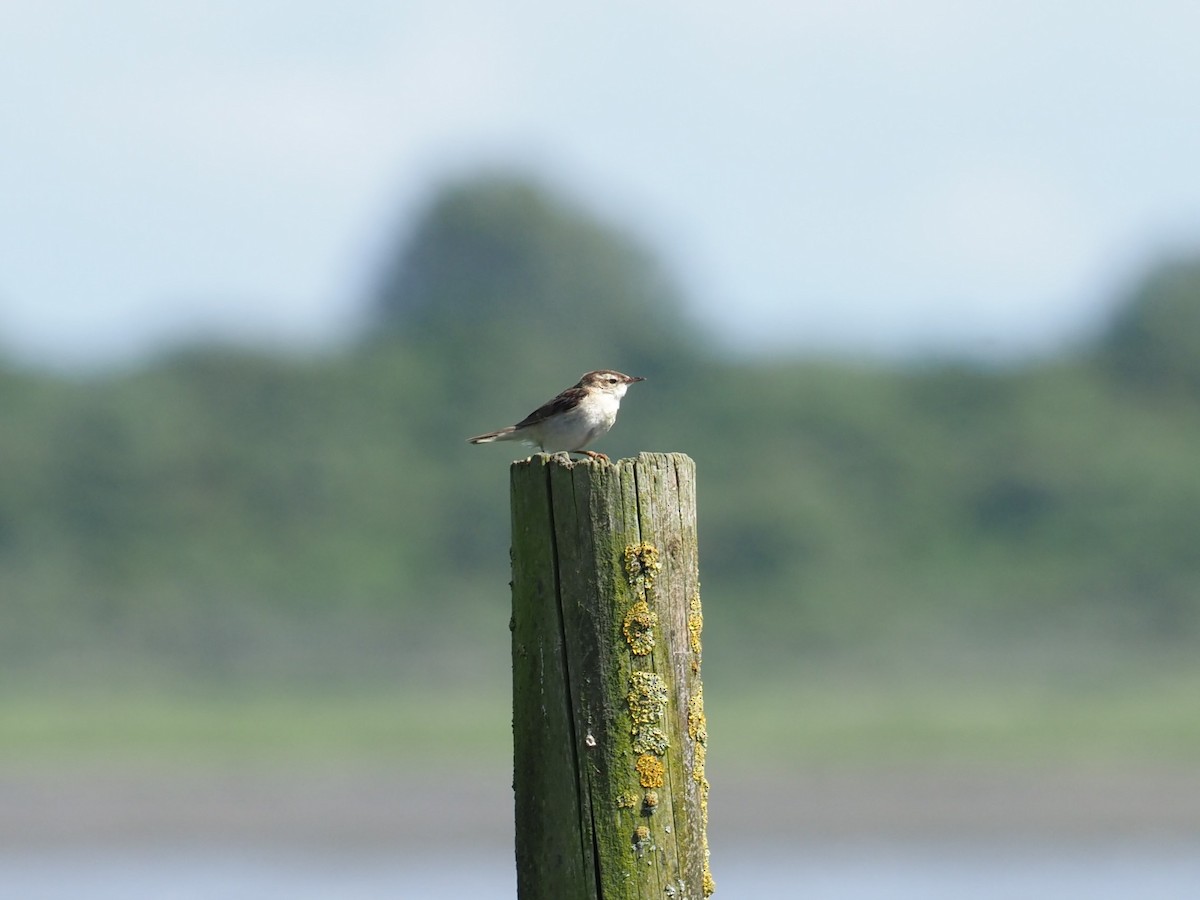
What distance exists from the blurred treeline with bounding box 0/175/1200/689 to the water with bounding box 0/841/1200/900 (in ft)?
47.4

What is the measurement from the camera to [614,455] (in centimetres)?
4284

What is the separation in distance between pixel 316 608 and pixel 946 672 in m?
13.5

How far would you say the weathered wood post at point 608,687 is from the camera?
19.6 ft

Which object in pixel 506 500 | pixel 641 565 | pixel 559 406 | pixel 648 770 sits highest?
pixel 506 500

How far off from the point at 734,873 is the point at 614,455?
18294 millimetres

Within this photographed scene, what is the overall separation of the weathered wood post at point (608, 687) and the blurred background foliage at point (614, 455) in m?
33.1

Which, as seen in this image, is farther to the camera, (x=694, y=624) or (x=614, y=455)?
(x=614, y=455)

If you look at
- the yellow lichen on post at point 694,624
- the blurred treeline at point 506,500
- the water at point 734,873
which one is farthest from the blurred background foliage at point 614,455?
the yellow lichen on post at point 694,624

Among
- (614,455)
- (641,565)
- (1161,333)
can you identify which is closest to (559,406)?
(641,565)

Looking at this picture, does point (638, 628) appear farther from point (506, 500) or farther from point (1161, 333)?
point (1161, 333)

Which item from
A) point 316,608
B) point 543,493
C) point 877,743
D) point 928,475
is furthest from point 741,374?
point 543,493

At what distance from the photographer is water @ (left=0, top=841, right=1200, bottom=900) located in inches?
927

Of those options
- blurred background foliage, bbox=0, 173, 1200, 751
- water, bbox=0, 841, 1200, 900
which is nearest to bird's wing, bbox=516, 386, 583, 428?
water, bbox=0, 841, 1200, 900

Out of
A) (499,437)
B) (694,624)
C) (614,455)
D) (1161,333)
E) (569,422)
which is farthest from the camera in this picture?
(1161,333)
